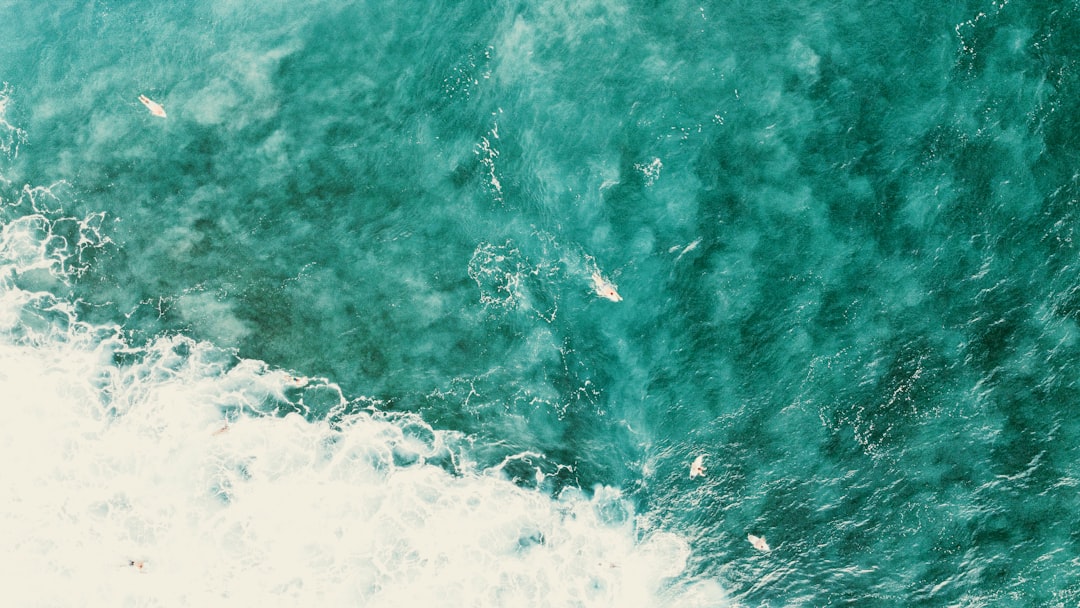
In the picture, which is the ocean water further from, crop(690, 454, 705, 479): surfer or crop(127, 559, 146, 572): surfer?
crop(690, 454, 705, 479): surfer

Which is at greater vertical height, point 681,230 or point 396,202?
point 681,230

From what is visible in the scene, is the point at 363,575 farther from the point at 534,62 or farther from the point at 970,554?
the point at 970,554

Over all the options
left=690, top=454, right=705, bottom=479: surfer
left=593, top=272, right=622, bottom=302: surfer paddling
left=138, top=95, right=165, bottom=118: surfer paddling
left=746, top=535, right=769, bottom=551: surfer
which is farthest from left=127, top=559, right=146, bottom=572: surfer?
left=746, top=535, right=769, bottom=551: surfer

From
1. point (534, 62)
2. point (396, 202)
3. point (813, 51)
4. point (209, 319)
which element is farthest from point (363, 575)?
point (813, 51)

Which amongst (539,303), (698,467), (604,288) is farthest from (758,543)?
(539,303)

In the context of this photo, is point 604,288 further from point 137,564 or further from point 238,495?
point 137,564

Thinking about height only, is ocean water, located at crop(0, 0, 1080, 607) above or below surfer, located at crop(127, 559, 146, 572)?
above
